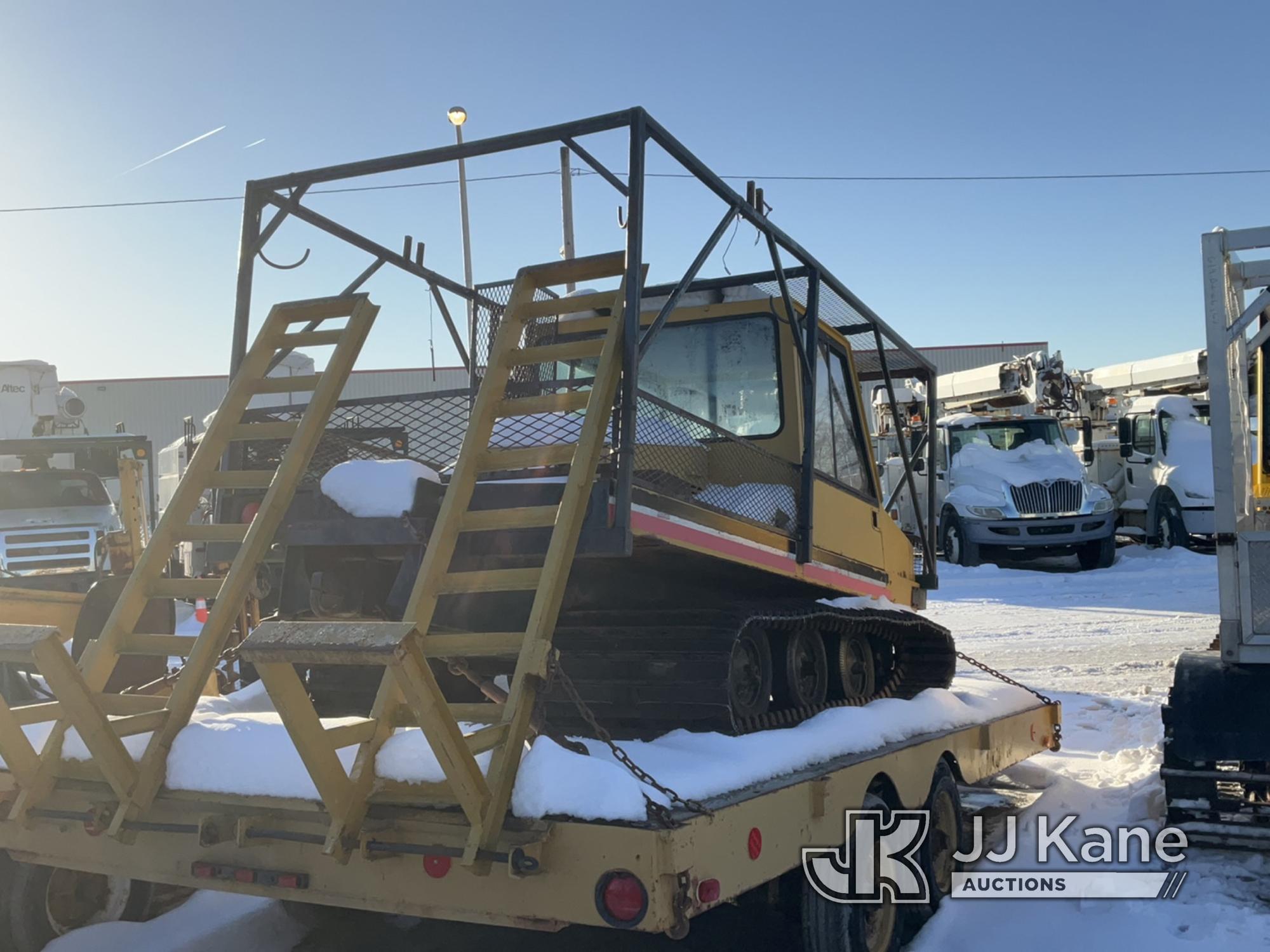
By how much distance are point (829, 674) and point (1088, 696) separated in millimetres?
A: 4591

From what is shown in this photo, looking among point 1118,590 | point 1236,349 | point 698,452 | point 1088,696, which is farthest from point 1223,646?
point 1118,590

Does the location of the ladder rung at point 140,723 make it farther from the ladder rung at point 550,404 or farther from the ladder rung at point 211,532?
the ladder rung at point 550,404

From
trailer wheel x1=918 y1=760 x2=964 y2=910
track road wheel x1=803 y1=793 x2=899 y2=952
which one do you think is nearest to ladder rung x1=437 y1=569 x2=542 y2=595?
track road wheel x1=803 y1=793 x2=899 y2=952

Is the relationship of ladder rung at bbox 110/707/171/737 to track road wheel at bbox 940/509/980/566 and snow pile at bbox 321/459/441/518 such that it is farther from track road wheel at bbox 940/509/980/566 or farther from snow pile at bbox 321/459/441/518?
track road wheel at bbox 940/509/980/566

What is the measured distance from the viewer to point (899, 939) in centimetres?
452

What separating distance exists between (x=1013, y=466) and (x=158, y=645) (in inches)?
649

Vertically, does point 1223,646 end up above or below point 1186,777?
above

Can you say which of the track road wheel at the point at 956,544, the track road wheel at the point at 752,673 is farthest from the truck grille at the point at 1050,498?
the track road wheel at the point at 752,673

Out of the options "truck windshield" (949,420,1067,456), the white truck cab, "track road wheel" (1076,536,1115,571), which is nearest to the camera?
"track road wheel" (1076,536,1115,571)

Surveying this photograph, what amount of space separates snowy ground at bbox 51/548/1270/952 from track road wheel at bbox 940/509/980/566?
183 inches

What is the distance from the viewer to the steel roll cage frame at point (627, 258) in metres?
3.70

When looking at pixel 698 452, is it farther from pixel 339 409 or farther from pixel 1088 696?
pixel 1088 696

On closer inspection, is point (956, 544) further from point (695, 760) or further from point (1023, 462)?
point (695, 760)

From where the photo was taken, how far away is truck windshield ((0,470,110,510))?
12578mm
